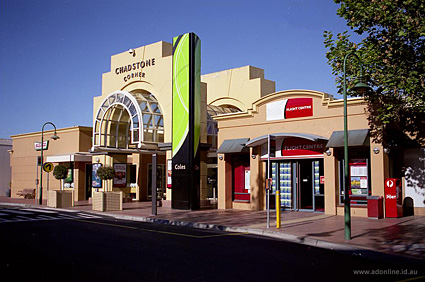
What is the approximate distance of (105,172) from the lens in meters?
26.6

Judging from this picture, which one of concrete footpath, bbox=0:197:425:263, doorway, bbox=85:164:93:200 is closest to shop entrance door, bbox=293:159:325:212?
concrete footpath, bbox=0:197:425:263

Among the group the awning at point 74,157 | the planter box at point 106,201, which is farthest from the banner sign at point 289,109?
the awning at point 74,157

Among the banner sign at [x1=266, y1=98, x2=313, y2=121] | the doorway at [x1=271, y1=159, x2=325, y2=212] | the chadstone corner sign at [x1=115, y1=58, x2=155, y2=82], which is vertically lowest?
the doorway at [x1=271, y1=159, x2=325, y2=212]

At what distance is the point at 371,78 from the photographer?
14820mm

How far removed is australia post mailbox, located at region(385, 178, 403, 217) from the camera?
16.5 metres

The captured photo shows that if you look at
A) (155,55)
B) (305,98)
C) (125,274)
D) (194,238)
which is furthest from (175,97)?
(125,274)

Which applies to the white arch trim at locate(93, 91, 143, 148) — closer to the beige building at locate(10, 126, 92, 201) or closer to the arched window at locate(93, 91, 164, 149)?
the arched window at locate(93, 91, 164, 149)

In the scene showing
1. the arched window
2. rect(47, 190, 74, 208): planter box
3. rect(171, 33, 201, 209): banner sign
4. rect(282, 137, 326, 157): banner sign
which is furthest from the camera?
the arched window

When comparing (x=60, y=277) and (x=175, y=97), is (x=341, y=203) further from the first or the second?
(x=60, y=277)

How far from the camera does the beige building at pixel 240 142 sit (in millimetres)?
18156

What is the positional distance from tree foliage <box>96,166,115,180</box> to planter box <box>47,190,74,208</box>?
2.27m

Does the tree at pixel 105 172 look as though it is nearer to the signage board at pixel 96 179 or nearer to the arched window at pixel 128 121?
the arched window at pixel 128 121

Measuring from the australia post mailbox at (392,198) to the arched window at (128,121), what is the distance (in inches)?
536

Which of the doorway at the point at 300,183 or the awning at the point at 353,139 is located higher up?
the awning at the point at 353,139
